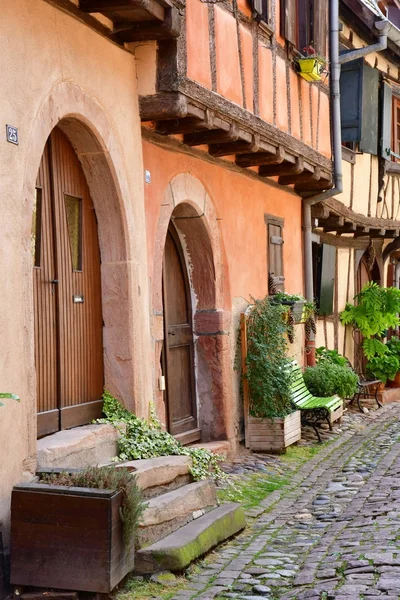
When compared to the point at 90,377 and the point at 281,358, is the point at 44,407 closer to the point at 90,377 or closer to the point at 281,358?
the point at 90,377

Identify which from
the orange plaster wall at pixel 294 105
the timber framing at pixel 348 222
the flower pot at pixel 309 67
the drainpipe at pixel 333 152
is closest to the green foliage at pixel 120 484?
the orange plaster wall at pixel 294 105

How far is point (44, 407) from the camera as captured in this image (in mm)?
6160

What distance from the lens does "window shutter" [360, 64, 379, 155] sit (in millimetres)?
14781

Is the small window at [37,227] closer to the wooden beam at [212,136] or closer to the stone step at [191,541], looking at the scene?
the stone step at [191,541]

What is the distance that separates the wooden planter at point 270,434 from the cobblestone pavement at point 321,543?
0.36 m

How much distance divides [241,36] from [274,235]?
3.05 metres

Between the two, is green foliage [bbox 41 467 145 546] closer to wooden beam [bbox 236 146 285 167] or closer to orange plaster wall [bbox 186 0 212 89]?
orange plaster wall [bbox 186 0 212 89]

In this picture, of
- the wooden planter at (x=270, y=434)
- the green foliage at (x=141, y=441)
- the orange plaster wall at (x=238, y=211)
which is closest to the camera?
the green foliage at (x=141, y=441)

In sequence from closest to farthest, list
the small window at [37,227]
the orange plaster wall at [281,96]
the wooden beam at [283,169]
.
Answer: the small window at [37,227], the orange plaster wall at [281,96], the wooden beam at [283,169]

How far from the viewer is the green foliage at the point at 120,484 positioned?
4875mm

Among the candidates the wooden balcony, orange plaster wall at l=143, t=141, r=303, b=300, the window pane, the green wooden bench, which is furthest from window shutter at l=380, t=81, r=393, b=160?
the window pane

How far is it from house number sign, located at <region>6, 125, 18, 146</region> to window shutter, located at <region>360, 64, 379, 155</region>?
33.1 ft

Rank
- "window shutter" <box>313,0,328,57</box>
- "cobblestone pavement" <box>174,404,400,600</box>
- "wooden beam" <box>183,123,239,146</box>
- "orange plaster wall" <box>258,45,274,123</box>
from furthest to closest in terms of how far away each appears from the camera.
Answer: "window shutter" <box>313,0,328,57</box>, "orange plaster wall" <box>258,45,274,123</box>, "wooden beam" <box>183,123,239,146</box>, "cobblestone pavement" <box>174,404,400,600</box>

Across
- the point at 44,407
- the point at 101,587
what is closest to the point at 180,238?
the point at 44,407
